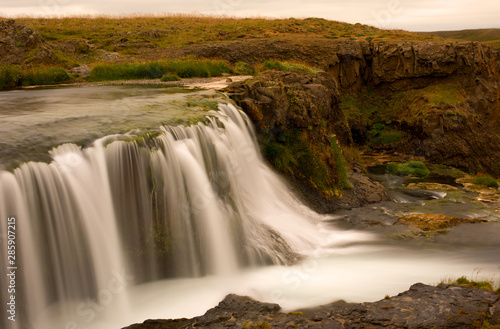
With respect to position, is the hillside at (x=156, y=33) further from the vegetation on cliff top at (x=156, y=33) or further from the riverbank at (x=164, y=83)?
the riverbank at (x=164, y=83)

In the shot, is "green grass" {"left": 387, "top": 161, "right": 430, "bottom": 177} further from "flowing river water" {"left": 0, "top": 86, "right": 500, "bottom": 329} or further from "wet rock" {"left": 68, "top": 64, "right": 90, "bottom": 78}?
"wet rock" {"left": 68, "top": 64, "right": 90, "bottom": 78}

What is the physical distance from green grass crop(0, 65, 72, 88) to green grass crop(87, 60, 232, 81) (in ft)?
3.99

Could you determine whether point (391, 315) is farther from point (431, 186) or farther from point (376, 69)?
point (376, 69)

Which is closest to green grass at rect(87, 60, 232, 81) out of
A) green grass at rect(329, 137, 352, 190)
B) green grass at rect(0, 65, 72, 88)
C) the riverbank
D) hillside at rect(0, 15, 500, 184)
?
hillside at rect(0, 15, 500, 184)

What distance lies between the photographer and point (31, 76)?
755 inches

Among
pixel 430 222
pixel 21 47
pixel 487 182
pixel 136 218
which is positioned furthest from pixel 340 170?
pixel 21 47

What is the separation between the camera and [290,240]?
1088 cm

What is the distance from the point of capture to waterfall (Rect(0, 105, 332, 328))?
6.80 meters

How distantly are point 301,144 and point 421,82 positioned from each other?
17.4m

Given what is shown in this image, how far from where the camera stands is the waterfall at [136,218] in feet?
22.3

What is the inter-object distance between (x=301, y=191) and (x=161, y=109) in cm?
496

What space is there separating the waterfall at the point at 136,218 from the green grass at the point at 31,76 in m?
10.5

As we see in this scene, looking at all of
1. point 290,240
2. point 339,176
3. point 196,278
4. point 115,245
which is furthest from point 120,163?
point 339,176

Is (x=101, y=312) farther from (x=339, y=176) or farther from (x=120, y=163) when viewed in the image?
(x=339, y=176)
